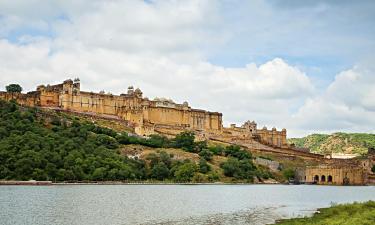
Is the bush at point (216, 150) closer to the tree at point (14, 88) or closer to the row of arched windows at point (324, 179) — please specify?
the row of arched windows at point (324, 179)

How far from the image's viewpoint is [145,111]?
116 metres

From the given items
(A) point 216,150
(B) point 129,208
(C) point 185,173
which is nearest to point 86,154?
(C) point 185,173

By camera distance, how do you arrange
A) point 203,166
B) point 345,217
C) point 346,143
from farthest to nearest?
point 346,143 → point 203,166 → point 345,217

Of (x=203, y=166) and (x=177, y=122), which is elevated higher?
(x=177, y=122)

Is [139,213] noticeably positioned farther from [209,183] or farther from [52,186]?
[209,183]

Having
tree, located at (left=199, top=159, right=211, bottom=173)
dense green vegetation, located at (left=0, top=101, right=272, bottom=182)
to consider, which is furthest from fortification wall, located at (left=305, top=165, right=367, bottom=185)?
tree, located at (left=199, top=159, right=211, bottom=173)

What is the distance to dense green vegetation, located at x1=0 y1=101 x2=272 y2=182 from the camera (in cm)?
7019

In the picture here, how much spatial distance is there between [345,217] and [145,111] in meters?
84.2

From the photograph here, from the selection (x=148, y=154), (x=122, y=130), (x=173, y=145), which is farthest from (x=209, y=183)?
(x=122, y=130)

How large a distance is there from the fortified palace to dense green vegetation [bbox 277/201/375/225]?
6595cm

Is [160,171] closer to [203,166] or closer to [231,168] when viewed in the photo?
[203,166]

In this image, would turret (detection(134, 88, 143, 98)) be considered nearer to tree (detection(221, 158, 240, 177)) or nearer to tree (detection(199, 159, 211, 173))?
tree (detection(221, 158, 240, 177))

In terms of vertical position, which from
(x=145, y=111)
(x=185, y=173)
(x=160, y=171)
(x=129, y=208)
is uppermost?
(x=145, y=111)

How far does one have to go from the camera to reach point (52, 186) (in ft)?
218
